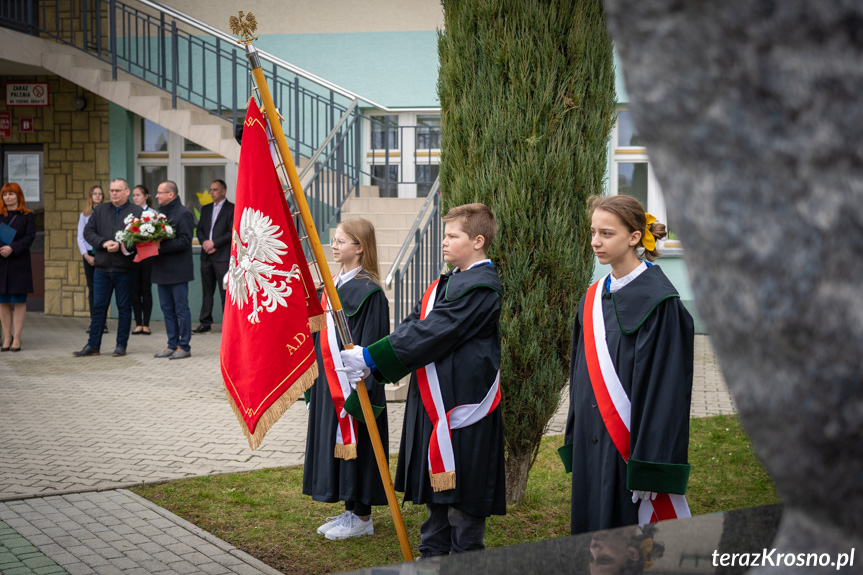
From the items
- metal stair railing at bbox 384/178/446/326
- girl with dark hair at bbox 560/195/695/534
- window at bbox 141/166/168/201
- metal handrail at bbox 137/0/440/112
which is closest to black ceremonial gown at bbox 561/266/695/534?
girl with dark hair at bbox 560/195/695/534

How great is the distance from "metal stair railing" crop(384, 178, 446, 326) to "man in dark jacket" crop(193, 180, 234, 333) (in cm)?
384

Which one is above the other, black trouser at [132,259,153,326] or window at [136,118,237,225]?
window at [136,118,237,225]

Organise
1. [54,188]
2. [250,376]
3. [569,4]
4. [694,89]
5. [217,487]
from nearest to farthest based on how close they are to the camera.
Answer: [694,89], [250,376], [569,4], [217,487], [54,188]

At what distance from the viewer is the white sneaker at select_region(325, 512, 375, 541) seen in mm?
4512

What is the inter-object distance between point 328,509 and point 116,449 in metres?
2.23

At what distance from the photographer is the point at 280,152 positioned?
130 inches

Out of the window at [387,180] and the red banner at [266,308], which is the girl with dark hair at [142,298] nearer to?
the window at [387,180]

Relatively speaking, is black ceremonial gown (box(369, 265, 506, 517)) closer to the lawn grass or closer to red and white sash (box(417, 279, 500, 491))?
red and white sash (box(417, 279, 500, 491))

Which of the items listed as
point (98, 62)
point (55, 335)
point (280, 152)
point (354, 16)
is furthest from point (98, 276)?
point (280, 152)

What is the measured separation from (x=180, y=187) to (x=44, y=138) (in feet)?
7.75

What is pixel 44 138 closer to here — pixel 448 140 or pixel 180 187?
pixel 180 187

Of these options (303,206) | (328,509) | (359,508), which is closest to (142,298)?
(328,509)

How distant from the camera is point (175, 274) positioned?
10.3 meters

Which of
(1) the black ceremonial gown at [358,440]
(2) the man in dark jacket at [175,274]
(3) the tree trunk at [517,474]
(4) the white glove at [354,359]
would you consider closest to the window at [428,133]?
(2) the man in dark jacket at [175,274]
